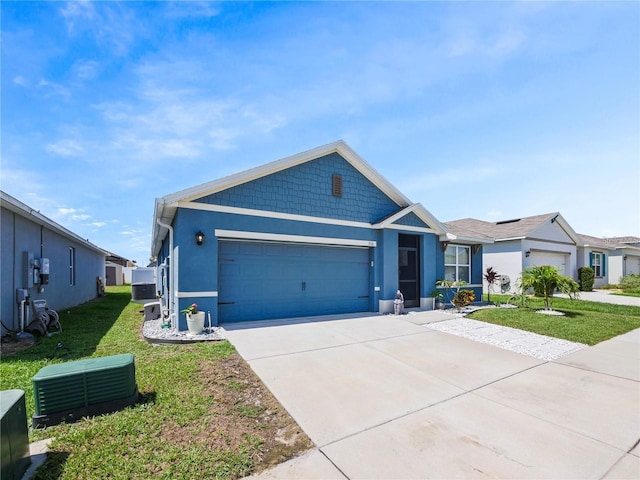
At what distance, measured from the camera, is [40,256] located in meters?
10.3

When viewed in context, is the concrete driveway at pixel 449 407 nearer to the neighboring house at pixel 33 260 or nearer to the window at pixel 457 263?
the window at pixel 457 263

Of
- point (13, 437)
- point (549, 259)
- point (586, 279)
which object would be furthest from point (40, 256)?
point (586, 279)

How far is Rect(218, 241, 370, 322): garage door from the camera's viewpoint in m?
8.27

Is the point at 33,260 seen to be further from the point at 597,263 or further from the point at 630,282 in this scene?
the point at 630,282

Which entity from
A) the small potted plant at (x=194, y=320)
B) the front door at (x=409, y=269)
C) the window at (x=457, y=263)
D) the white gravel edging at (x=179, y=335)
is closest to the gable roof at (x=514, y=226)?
the window at (x=457, y=263)

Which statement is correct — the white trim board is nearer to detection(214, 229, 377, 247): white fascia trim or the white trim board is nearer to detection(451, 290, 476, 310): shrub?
detection(214, 229, 377, 247): white fascia trim

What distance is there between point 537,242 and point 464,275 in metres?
8.91

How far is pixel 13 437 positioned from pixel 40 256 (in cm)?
1056

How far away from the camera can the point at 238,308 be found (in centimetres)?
835

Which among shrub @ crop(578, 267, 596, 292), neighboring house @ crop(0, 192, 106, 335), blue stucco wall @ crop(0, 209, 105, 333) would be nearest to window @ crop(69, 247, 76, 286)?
neighboring house @ crop(0, 192, 106, 335)

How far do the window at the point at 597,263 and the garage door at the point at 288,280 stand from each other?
24.2 m

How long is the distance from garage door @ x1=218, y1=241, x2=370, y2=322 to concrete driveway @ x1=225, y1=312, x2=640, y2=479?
5.29 feet

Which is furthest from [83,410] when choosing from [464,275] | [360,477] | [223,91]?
[464,275]

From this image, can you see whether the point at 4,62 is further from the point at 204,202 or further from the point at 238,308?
the point at 238,308
